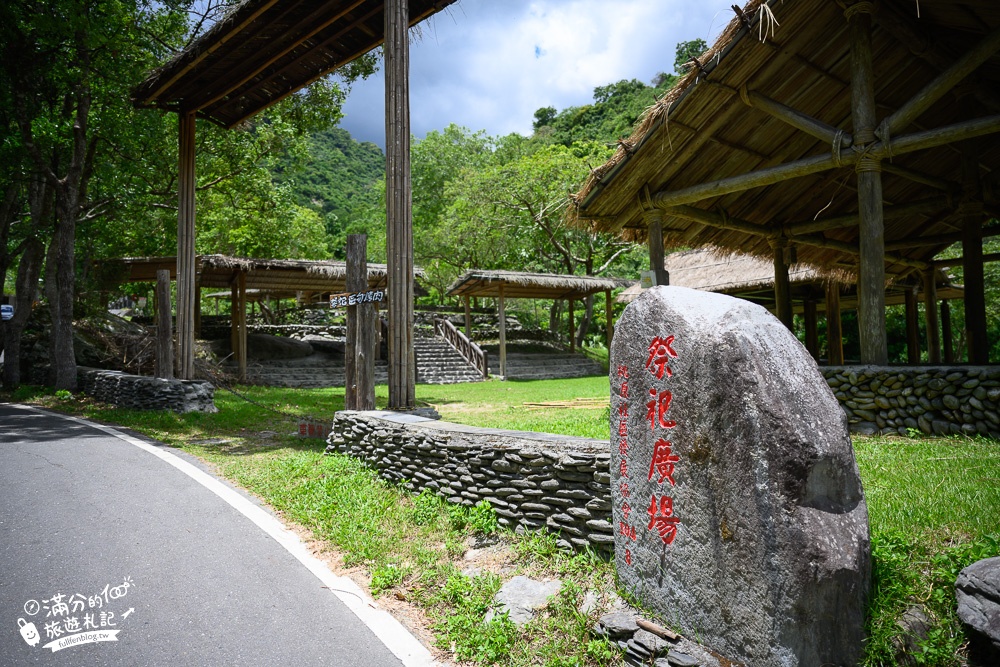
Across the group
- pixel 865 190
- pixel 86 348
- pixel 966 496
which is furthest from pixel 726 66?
pixel 86 348

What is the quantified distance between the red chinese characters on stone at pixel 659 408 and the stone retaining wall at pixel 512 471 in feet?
2.16

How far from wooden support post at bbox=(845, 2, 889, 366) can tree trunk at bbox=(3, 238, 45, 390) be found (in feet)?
55.1

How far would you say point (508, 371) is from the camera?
63.6ft

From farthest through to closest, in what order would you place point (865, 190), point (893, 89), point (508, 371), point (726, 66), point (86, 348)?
1. point (508, 371)
2. point (86, 348)
3. point (893, 89)
4. point (726, 66)
5. point (865, 190)

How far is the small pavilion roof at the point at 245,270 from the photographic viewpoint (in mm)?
15289

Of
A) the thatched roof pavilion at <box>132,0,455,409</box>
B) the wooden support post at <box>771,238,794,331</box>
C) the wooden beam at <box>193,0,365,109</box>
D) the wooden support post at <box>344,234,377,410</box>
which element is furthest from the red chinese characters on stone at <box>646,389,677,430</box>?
the wooden support post at <box>771,238,794,331</box>

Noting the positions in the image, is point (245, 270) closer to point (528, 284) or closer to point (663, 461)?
point (528, 284)

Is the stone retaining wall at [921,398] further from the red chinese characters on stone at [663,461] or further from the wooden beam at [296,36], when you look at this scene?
the wooden beam at [296,36]

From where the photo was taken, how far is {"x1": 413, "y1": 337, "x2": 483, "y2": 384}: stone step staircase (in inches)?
714

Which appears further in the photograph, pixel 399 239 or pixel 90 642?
pixel 399 239

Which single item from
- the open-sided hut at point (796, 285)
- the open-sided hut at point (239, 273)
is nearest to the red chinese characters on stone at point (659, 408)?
the open-sided hut at point (796, 285)

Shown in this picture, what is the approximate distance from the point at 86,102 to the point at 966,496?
50.9ft

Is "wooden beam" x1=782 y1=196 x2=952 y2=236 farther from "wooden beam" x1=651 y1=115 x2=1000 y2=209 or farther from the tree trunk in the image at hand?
the tree trunk

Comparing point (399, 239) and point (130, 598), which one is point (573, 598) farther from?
point (399, 239)
